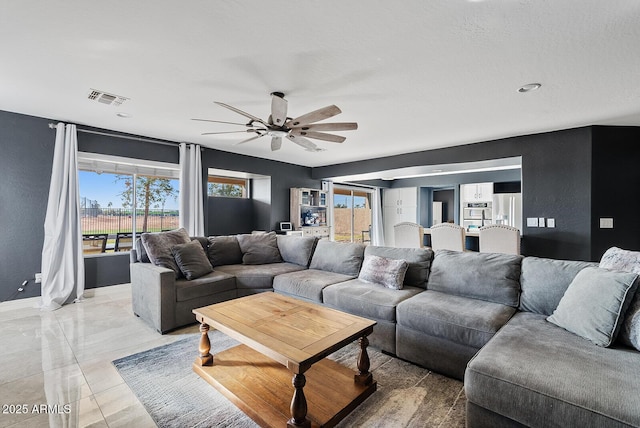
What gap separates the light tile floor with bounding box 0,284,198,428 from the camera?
1726 mm

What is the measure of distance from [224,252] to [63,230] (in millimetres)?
2156

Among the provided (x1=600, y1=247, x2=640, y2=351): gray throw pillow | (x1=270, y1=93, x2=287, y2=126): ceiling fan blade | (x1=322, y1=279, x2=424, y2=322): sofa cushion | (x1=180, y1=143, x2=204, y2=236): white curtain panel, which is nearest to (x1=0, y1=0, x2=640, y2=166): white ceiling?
(x1=270, y1=93, x2=287, y2=126): ceiling fan blade

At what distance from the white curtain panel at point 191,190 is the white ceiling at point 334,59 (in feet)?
4.50

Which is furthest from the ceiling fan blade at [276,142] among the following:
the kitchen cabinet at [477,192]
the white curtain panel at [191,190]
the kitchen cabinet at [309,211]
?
the kitchen cabinet at [477,192]

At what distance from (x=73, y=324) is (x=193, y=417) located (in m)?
2.39

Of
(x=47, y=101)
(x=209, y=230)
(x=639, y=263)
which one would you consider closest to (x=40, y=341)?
(x=47, y=101)

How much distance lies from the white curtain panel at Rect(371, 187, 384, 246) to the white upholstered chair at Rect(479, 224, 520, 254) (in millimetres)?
5383

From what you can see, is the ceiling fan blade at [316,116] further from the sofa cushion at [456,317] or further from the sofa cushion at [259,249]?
the sofa cushion at [259,249]

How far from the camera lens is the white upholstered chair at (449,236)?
13.8ft

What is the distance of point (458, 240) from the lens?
4.22 m

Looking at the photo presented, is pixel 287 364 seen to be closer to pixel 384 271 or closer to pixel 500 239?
pixel 384 271

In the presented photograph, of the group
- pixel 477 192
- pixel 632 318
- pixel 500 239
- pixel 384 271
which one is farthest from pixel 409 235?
pixel 477 192

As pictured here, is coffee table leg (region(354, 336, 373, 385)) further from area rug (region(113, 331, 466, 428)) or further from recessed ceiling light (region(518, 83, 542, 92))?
recessed ceiling light (region(518, 83, 542, 92))

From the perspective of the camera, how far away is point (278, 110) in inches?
104
